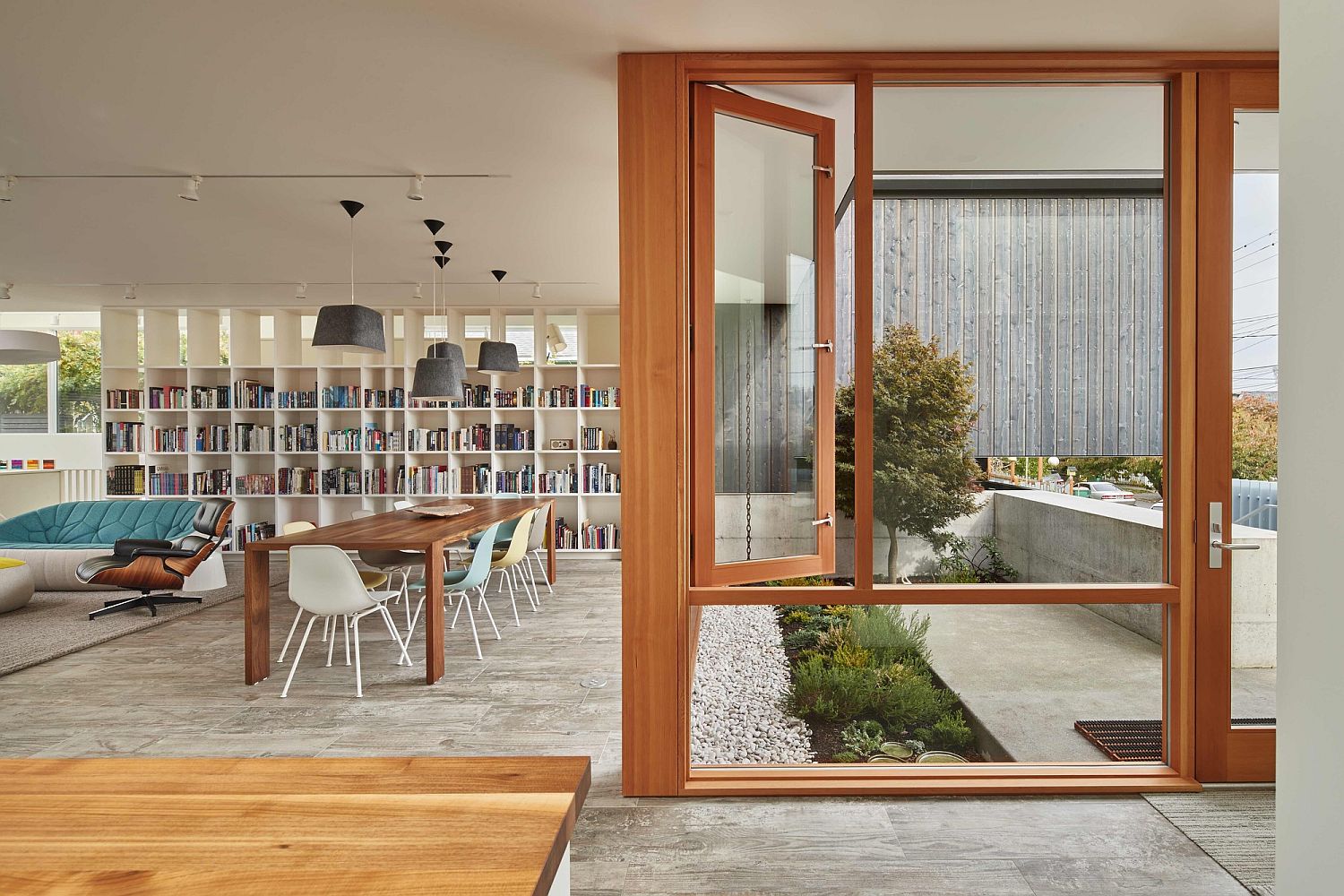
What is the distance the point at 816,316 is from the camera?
9.27ft

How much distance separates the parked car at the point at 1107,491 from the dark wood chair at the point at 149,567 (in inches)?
241

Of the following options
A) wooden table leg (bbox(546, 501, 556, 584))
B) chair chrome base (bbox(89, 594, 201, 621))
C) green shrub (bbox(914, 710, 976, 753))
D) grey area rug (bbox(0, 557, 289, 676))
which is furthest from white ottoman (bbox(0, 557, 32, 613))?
green shrub (bbox(914, 710, 976, 753))

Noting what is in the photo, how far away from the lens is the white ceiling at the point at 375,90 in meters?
2.45

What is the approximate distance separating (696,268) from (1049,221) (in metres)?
1.38

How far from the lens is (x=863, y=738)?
2.91 meters

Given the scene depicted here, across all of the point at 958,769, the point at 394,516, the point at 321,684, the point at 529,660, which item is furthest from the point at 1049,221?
the point at 394,516

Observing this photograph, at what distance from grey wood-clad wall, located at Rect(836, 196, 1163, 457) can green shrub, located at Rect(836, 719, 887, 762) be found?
3.94 feet

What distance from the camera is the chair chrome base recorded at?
5342 millimetres

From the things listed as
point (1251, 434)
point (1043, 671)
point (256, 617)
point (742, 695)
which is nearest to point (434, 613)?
point (256, 617)

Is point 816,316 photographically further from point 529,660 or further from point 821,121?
point 529,660

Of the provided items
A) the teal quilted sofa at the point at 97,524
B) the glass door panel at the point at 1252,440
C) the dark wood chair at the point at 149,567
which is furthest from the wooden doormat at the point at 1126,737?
the teal quilted sofa at the point at 97,524

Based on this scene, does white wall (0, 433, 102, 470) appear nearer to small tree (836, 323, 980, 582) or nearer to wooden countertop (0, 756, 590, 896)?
small tree (836, 323, 980, 582)

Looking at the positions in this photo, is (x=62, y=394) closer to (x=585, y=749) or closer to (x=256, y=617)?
(x=256, y=617)

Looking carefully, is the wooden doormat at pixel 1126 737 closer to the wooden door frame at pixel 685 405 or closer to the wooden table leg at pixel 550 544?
the wooden door frame at pixel 685 405
